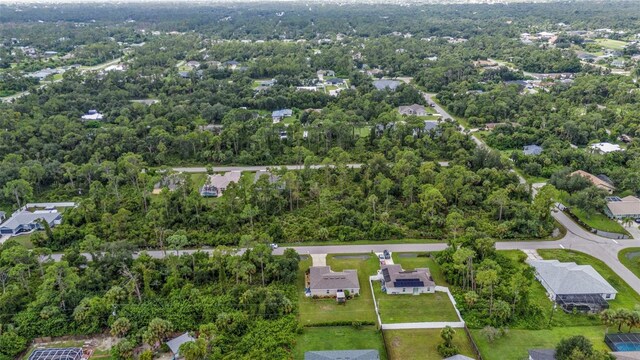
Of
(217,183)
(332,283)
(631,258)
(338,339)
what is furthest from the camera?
(217,183)

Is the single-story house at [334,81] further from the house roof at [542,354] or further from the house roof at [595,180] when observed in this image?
the house roof at [542,354]

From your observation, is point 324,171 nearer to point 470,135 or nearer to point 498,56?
point 470,135

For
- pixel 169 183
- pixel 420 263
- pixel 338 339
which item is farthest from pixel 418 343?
pixel 169 183

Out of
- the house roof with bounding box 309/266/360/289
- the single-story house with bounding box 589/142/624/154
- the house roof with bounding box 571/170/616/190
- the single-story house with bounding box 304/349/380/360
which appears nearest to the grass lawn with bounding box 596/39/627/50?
the single-story house with bounding box 589/142/624/154

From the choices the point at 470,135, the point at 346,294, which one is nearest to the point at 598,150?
the point at 470,135

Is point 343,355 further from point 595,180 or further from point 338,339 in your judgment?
point 595,180

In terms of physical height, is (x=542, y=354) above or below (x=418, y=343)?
above

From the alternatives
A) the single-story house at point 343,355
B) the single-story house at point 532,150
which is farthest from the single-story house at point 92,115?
the single-story house at point 532,150
